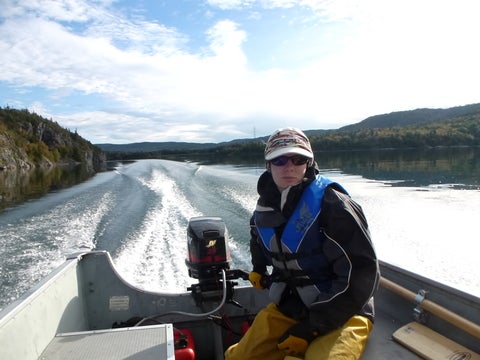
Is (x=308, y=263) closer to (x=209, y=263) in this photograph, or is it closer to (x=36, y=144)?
(x=209, y=263)

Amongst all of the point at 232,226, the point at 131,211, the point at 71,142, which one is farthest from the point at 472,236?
the point at 71,142

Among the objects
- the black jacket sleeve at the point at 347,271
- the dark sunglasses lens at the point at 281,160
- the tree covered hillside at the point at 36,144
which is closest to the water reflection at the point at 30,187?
the dark sunglasses lens at the point at 281,160

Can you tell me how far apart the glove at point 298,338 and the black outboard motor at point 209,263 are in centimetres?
131

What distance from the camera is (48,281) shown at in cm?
302

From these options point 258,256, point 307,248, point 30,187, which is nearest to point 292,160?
point 307,248

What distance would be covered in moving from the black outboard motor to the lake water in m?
1.22

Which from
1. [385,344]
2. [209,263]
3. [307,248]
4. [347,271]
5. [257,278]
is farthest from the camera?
[209,263]

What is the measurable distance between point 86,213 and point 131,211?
1407 millimetres

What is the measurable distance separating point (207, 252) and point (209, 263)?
0.35 ft

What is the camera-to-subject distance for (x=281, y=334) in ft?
8.39

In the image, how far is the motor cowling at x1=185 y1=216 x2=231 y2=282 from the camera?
3.78 metres

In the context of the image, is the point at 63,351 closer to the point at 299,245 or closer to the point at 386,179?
the point at 299,245

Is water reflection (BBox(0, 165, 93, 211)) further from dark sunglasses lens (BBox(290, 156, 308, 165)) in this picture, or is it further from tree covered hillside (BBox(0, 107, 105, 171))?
tree covered hillside (BBox(0, 107, 105, 171))

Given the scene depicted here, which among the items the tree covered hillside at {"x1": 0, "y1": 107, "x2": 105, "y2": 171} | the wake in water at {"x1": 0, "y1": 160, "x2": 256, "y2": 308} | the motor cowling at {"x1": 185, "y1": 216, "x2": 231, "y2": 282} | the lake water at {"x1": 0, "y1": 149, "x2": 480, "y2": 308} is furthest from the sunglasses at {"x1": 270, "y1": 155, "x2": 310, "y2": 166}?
the tree covered hillside at {"x1": 0, "y1": 107, "x2": 105, "y2": 171}
